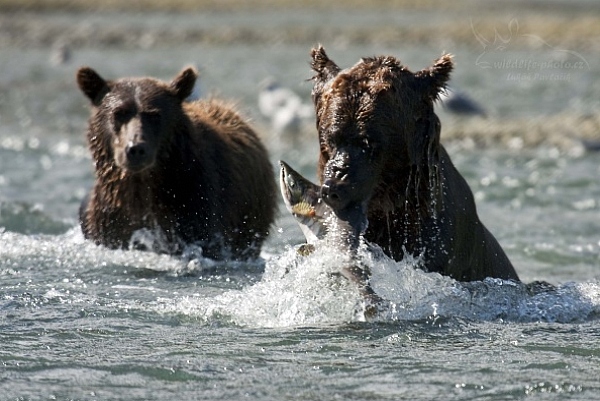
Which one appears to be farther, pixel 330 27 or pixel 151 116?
pixel 330 27

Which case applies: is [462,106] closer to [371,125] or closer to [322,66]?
[322,66]

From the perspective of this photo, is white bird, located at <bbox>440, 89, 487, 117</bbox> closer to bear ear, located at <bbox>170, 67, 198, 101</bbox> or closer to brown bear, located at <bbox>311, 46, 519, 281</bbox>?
bear ear, located at <bbox>170, 67, 198, 101</bbox>

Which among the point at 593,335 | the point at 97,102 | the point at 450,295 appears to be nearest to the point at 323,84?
the point at 450,295

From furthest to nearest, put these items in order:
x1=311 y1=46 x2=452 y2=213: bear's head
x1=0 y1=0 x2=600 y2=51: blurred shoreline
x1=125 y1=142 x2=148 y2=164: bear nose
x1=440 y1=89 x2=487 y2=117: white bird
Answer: x1=0 y1=0 x2=600 y2=51: blurred shoreline < x1=440 y1=89 x2=487 y2=117: white bird < x1=125 y1=142 x2=148 y2=164: bear nose < x1=311 y1=46 x2=452 y2=213: bear's head

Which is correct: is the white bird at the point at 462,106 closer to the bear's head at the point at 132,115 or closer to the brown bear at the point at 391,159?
the bear's head at the point at 132,115

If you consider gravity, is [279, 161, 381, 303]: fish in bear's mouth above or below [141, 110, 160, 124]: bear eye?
below

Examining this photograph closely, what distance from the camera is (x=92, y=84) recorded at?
8984 mm

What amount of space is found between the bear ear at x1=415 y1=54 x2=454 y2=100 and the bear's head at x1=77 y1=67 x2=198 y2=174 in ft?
8.51

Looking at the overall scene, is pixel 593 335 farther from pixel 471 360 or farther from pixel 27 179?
pixel 27 179

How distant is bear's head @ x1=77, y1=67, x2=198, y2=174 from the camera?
838 centimetres

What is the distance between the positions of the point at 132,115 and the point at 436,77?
2.94 metres

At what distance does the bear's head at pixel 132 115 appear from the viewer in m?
8.38

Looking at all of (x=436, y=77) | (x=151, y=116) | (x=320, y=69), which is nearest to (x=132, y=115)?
(x=151, y=116)

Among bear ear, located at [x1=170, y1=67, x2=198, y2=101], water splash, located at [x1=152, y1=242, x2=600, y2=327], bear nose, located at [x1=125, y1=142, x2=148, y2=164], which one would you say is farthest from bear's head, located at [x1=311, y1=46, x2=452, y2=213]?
bear ear, located at [x1=170, y1=67, x2=198, y2=101]
